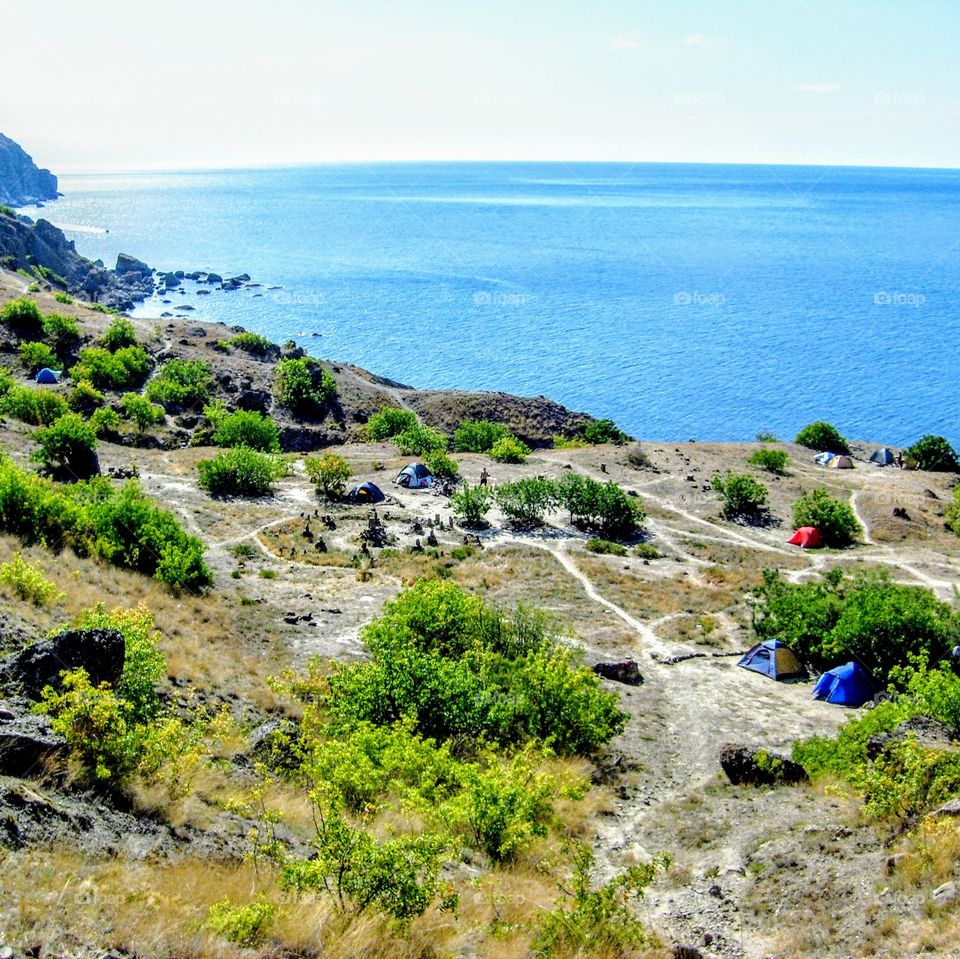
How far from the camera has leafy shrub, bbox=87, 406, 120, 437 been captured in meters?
54.3

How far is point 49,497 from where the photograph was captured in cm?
2938

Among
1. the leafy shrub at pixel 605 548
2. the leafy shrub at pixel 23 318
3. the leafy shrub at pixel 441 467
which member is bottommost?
the leafy shrub at pixel 605 548

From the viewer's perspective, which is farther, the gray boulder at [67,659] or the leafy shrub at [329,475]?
the leafy shrub at [329,475]

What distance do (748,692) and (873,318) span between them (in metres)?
117

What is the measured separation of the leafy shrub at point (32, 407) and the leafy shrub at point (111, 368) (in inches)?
428

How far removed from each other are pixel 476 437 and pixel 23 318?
4210 cm

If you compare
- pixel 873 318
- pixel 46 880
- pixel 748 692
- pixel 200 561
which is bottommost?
pixel 748 692

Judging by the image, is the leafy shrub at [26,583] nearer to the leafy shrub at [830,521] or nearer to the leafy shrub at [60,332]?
the leafy shrub at [830,521]

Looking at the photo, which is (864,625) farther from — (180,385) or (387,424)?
(180,385)

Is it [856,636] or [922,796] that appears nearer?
[922,796]

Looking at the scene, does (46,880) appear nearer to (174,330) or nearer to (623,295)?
(174,330)

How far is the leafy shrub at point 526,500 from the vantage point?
45.4 meters

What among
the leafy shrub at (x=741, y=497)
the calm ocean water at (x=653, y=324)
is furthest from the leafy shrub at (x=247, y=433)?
the calm ocean water at (x=653, y=324)

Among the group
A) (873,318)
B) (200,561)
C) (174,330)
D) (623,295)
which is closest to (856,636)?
(200,561)
